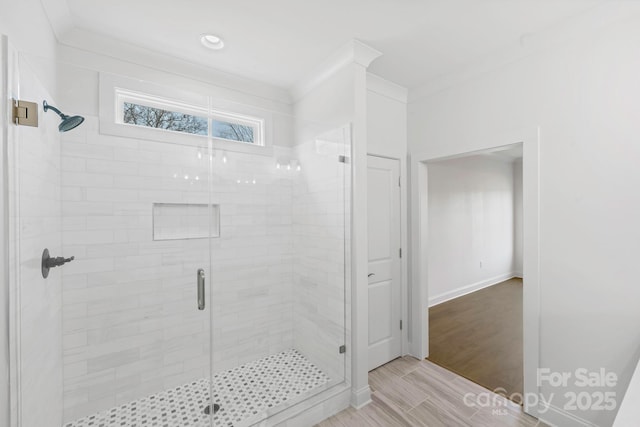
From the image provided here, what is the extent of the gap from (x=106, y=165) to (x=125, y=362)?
139 cm

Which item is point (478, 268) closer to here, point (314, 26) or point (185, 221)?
point (314, 26)

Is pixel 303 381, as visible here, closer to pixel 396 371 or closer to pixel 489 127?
pixel 396 371

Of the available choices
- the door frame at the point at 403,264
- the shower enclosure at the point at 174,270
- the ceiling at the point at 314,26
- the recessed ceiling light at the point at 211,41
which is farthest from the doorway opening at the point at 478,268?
the recessed ceiling light at the point at 211,41

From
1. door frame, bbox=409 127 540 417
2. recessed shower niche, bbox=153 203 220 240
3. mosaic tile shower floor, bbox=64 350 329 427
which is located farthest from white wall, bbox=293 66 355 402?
door frame, bbox=409 127 540 417

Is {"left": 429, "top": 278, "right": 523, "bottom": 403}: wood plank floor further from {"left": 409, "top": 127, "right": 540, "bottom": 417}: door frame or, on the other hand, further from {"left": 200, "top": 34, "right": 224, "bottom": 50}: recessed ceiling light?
{"left": 200, "top": 34, "right": 224, "bottom": 50}: recessed ceiling light

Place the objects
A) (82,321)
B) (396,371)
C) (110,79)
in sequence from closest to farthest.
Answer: (82,321) < (110,79) < (396,371)

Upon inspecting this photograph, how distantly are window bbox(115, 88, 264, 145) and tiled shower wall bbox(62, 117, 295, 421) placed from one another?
151mm

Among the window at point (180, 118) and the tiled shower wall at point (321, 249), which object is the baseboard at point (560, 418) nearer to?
the tiled shower wall at point (321, 249)

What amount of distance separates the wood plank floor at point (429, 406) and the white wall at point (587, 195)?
1.13 ft

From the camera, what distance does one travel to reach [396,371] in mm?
2383

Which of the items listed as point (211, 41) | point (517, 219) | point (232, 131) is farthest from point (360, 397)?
point (517, 219)

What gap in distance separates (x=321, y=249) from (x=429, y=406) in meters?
1.41

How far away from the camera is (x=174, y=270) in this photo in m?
2.05

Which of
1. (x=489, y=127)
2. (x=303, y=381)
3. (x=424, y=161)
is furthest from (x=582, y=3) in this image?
(x=303, y=381)
